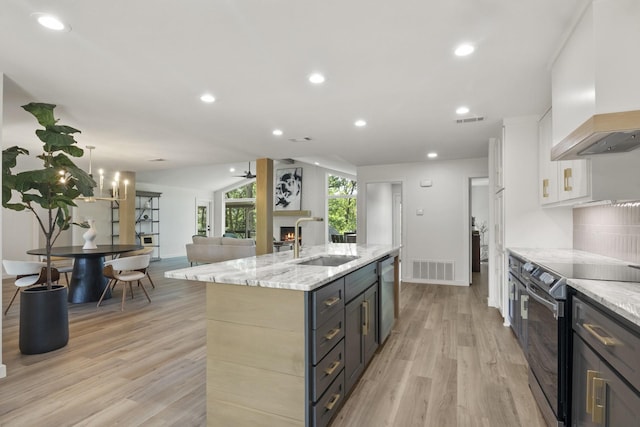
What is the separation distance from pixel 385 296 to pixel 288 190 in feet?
27.0

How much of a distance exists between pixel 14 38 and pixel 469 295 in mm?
5827

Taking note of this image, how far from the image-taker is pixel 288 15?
1859 mm

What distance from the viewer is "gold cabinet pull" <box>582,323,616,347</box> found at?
124 cm

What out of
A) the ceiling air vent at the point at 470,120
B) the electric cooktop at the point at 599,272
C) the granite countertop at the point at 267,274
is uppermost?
the ceiling air vent at the point at 470,120

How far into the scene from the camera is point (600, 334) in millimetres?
1342

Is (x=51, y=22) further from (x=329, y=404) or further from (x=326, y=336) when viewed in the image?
(x=329, y=404)

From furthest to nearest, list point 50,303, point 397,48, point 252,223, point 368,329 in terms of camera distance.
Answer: point 252,223, point 50,303, point 368,329, point 397,48

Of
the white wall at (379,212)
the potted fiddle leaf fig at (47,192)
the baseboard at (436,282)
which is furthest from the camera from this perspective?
the white wall at (379,212)

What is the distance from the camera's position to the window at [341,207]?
34.6ft

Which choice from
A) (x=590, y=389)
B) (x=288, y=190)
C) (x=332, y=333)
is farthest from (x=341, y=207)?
(x=590, y=389)

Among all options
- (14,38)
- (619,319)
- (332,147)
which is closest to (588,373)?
(619,319)

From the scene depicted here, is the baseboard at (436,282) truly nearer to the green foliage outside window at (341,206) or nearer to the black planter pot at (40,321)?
the green foliage outside window at (341,206)

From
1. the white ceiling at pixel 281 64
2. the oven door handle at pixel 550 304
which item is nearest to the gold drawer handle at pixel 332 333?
the oven door handle at pixel 550 304

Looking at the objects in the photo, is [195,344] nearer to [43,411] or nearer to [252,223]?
[43,411]
